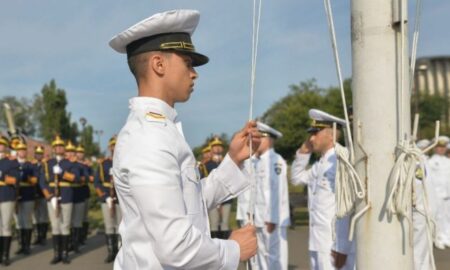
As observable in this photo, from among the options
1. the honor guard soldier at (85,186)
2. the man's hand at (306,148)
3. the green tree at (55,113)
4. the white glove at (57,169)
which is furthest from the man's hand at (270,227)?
the green tree at (55,113)

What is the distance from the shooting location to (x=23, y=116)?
278 ft

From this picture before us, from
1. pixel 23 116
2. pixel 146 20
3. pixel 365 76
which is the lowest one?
pixel 365 76

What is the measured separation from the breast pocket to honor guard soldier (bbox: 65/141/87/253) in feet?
29.9

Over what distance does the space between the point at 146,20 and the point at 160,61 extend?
166mm

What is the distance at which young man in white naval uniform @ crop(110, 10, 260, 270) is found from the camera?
70.1 inches

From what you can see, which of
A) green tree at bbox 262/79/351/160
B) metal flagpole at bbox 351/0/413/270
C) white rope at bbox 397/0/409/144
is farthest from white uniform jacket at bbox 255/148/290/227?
green tree at bbox 262/79/351/160

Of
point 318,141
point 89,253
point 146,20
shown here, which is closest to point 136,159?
point 146,20

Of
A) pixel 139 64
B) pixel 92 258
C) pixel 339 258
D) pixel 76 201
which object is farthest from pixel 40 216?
pixel 139 64

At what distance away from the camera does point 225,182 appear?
2.62m

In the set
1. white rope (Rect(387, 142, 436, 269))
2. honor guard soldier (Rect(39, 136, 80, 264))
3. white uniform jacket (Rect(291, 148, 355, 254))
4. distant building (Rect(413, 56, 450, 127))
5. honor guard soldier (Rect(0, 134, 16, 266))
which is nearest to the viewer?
white rope (Rect(387, 142, 436, 269))

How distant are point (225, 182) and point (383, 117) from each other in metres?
0.86

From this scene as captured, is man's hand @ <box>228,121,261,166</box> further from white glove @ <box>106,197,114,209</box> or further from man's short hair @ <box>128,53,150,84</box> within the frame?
white glove @ <box>106,197,114,209</box>

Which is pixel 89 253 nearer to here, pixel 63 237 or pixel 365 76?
pixel 63 237

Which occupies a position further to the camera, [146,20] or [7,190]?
[7,190]
